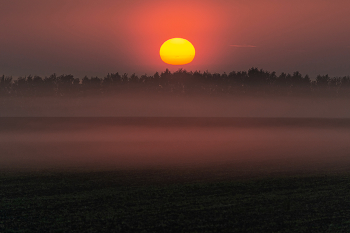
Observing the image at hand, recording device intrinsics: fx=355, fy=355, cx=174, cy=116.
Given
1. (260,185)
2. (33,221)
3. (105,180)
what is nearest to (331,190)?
(260,185)

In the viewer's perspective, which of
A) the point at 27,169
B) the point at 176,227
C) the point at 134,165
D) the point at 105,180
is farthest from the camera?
the point at 134,165

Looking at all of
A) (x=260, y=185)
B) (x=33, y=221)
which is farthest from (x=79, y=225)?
(x=260, y=185)

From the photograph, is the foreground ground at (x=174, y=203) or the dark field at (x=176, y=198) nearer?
the foreground ground at (x=174, y=203)

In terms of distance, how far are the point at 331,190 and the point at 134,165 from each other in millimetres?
15780

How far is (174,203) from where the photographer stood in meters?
16.8

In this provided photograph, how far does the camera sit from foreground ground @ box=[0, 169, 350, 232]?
14.1 meters

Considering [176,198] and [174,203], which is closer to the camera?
[174,203]

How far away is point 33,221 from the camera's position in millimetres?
14562

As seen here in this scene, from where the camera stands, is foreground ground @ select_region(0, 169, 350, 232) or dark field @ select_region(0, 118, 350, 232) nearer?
foreground ground @ select_region(0, 169, 350, 232)

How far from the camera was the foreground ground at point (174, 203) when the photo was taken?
14.1 m

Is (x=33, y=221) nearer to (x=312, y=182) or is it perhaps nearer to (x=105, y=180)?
(x=105, y=180)

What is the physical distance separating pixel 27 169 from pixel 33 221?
14.0 m

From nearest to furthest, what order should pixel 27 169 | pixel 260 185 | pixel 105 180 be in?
1. pixel 260 185
2. pixel 105 180
3. pixel 27 169

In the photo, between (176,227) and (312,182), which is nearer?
(176,227)
